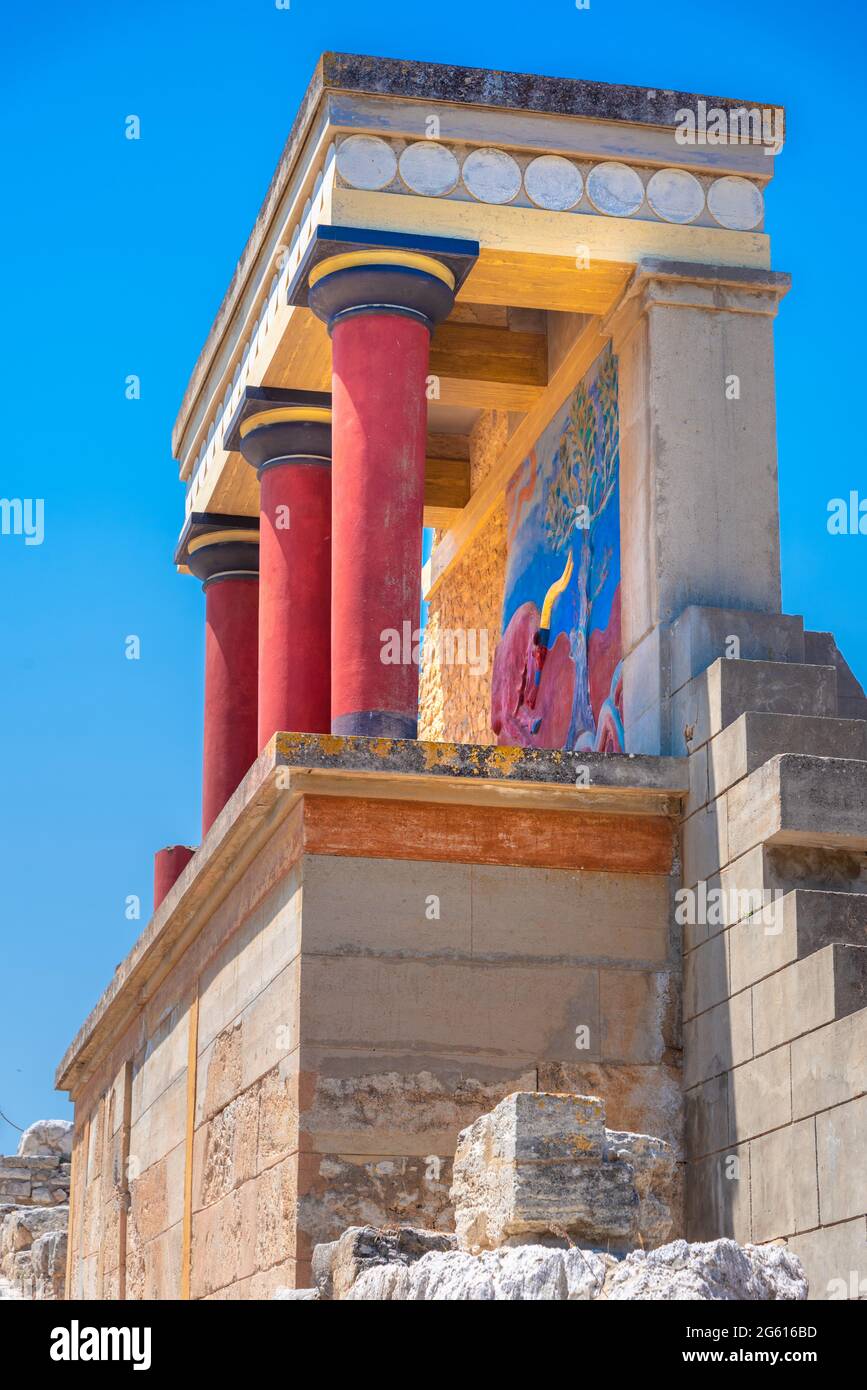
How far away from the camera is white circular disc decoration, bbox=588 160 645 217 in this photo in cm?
1192

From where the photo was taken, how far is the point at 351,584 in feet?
37.0

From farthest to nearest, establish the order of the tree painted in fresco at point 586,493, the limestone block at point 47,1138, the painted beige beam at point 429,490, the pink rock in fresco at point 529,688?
the limestone block at point 47,1138 → the painted beige beam at point 429,490 → the pink rock in fresco at point 529,688 → the tree painted in fresco at point 586,493

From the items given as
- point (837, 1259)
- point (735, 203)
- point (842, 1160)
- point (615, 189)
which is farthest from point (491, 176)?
point (837, 1259)

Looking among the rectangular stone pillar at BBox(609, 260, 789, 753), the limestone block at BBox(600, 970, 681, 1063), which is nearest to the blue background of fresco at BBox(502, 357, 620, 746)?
the rectangular stone pillar at BBox(609, 260, 789, 753)

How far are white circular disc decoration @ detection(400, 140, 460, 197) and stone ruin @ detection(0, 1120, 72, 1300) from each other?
10300mm

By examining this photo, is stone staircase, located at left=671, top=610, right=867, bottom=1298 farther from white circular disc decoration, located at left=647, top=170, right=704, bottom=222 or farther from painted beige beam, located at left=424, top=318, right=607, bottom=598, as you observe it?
painted beige beam, located at left=424, top=318, right=607, bottom=598

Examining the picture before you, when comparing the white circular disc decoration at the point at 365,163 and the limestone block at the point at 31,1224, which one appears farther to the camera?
the limestone block at the point at 31,1224

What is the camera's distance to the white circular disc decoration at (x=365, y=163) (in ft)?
38.3

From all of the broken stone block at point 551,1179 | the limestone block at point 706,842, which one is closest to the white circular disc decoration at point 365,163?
the limestone block at point 706,842

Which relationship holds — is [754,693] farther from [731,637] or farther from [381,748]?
[381,748]

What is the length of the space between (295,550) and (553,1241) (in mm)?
7789

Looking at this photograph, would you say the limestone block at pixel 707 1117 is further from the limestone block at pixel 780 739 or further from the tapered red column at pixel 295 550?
the tapered red column at pixel 295 550

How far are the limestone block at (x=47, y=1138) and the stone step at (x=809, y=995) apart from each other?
16083mm

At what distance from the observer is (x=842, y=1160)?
8.18 meters
